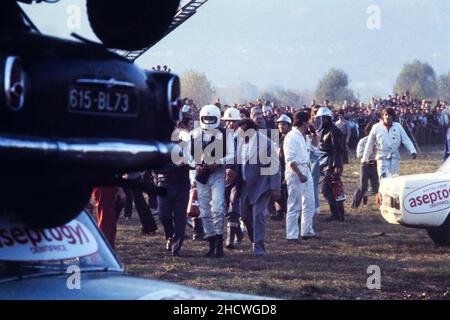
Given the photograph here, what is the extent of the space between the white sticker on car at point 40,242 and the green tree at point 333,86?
126 meters

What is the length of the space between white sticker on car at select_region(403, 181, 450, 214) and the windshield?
28.6 ft

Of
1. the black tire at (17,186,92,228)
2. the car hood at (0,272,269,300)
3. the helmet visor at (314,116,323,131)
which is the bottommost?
the car hood at (0,272,269,300)

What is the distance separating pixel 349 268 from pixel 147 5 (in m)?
7.16

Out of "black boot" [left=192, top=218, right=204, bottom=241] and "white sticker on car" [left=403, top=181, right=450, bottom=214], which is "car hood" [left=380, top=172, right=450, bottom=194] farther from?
"black boot" [left=192, top=218, right=204, bottom=241]

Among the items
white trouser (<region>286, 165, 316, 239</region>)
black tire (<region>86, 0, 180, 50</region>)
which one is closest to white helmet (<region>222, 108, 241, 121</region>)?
white trouser (<region>286, 165, 316, 239</region>)

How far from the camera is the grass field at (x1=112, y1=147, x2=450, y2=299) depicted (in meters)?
10.6

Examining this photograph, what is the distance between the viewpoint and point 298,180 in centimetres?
1443

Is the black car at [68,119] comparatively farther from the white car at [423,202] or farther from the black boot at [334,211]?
the black boot at [334,211]

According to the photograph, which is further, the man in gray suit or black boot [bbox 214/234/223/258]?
the man in gray suit

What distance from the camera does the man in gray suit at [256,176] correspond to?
42.8 ft

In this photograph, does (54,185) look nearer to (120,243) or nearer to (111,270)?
(111,270)

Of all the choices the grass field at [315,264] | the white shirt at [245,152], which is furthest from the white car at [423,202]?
the white shirt at [245,152]

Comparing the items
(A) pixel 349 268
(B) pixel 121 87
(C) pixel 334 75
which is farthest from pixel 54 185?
(C) pixel 334 75

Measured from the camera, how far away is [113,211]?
11.5 meters
